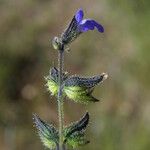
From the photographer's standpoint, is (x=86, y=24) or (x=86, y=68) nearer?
(x=86, y=24)

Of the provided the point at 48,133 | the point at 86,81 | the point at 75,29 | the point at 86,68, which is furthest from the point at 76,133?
the point at 86,68

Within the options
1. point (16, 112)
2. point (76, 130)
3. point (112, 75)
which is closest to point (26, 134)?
point (16, 112)

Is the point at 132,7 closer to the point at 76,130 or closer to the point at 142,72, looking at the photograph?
the point at 142,72

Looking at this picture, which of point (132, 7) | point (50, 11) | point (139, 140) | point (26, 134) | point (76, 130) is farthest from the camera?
point (50, 11)

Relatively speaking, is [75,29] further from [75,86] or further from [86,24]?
[75,86]

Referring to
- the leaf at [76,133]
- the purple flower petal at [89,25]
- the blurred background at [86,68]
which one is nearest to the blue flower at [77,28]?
the purple flower petal at [89,25]
